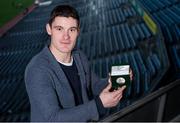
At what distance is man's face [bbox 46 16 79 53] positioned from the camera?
5.73 feet

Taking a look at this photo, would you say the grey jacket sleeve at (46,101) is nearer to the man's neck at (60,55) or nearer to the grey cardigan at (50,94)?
the grey cardigan at (50,94)

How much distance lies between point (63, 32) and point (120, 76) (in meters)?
0.43

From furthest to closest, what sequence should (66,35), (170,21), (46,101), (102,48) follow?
(170,21) → (102,48) → (66,35) → (46,101)

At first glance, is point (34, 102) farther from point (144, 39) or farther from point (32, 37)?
point (32, 37)

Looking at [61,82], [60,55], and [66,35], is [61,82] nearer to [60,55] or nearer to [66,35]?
[60,55]

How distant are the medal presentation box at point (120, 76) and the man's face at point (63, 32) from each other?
0.32 metres

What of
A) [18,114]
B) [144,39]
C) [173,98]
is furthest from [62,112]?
[144,39]

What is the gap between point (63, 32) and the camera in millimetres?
1758

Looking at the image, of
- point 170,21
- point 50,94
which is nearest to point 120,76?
point 50,94

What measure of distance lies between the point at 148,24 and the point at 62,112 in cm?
664

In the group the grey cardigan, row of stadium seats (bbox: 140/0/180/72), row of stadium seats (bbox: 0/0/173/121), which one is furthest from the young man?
row of stadium seats (bbox: 140/0/180/72)

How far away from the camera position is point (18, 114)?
5.89 meters

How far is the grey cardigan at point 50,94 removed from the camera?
1.62 meters

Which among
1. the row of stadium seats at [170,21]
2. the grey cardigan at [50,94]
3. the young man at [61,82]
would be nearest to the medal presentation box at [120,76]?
the young man at [61,82]
